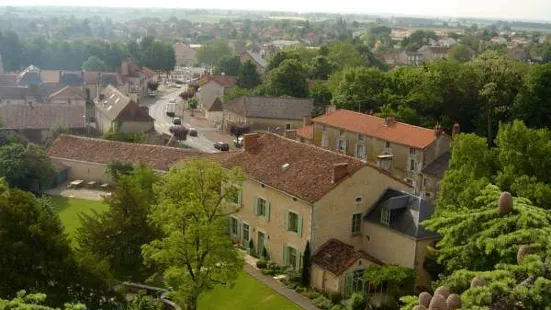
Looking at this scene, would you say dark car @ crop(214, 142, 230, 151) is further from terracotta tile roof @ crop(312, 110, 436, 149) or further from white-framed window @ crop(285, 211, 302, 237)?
white-framed window @ crop(285, 211, 302, 237)

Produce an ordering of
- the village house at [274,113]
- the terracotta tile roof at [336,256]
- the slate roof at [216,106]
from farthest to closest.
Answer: the slate roof at [216,106] → the village house at [274,113] → the terracotta tile roof at [336,256]

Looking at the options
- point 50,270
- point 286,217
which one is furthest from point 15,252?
point 286,217

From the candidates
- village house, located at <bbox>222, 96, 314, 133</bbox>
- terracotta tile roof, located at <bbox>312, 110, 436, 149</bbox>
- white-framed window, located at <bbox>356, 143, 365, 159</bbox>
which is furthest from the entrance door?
village house, located at <bbox>222, 96, 314, 133</bbox>

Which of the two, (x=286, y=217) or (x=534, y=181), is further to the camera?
(x=286, y=217)

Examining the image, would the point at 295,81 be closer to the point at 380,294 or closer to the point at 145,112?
the point at 145,112

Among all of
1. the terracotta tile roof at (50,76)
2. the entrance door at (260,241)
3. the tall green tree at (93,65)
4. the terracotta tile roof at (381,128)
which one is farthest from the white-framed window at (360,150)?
the tall green tree at (93,65)

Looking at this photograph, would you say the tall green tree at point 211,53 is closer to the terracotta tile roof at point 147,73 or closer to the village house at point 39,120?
the terracotta tile roof at point 147,73
